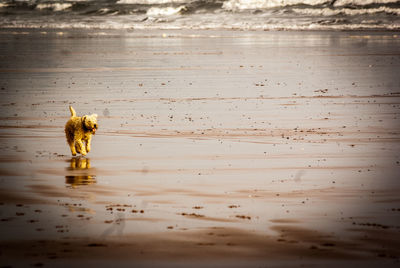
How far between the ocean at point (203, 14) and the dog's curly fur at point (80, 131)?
70.3m

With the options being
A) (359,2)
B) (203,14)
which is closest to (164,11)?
(203,14)

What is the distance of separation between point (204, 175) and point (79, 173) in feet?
6.26

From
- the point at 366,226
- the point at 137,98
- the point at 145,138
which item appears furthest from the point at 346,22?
the point at 366,226

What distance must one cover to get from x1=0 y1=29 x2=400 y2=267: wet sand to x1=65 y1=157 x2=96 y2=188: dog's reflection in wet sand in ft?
0.09

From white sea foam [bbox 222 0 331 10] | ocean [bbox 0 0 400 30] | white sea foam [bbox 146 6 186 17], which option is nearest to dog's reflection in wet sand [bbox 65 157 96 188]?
ocean [bbox 0 0 400 30]

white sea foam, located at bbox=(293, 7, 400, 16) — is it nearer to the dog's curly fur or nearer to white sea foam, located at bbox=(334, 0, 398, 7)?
white sea foam, located at bbox=(334, 0, 398, 7)

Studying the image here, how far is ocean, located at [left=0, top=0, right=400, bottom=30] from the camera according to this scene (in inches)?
3511

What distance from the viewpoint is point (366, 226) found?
26.7 feet

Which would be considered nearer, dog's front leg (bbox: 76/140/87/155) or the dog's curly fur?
the dog's curly fur

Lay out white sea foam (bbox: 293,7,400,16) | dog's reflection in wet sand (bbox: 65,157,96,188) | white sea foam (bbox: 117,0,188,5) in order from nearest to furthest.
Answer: dog's reflection in wet sand (bbox: 65,157,96,188) → white sea foam (bbox: 293,7,400,16) → white sea foam (bbox: 117,0,188,5)

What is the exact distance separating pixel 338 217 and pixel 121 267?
2924 millimetres

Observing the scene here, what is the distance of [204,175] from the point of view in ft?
35.9

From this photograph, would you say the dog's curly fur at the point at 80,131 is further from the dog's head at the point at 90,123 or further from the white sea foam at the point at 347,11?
the white sea foam at the point at 347,11

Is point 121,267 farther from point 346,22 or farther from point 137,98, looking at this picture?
point 346,22
